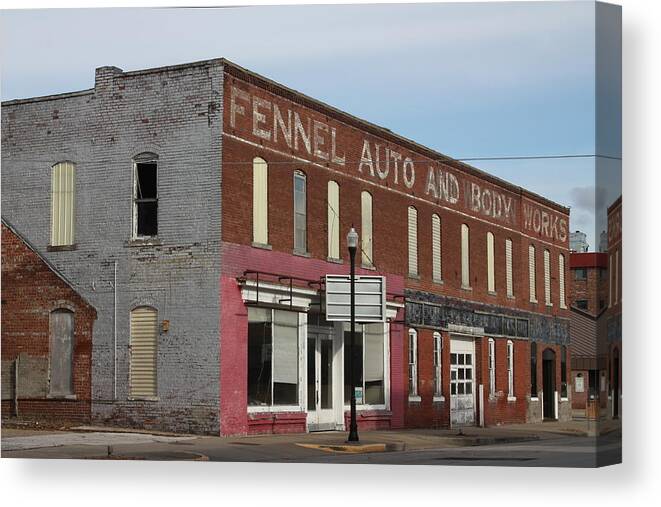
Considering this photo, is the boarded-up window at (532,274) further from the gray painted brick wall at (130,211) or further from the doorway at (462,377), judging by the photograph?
the gray painted brick wall at (130,211)

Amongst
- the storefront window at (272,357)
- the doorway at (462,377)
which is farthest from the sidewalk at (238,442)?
the doorway at (462,377)

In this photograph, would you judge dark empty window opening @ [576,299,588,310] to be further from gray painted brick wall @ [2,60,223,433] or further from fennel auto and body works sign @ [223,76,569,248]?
gray painted brick wall @ [2,60,223,433]

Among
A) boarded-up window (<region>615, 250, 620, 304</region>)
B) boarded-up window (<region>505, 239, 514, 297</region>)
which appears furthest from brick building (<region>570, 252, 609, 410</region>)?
boarded-up window (<region>505, 239, 514, 297</region>)

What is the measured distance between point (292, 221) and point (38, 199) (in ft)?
16.8

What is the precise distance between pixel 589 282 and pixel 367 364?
6.37 m

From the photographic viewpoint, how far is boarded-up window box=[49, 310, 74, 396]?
2997cm

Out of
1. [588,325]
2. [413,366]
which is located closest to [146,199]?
[413,366]

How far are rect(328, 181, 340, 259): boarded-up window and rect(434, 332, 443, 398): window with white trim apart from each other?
128 inches

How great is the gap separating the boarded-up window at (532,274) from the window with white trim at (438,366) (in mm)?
2495

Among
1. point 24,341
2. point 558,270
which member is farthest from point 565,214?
point 24,341

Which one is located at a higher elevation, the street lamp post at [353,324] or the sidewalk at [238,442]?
the street lamp post at [353,324]

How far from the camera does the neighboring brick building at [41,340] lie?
29.9 meters

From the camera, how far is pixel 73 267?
30.1m

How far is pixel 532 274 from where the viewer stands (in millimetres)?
30359
